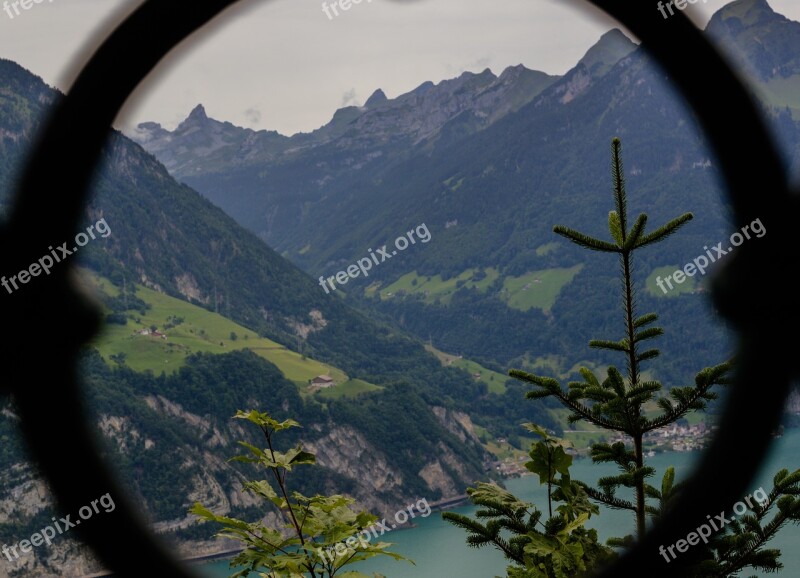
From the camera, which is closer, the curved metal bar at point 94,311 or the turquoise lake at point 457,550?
the curved metal bar at point 94,311

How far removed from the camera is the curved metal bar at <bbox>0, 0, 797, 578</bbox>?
1789 millimetres

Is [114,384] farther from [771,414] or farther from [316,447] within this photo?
[771,414]

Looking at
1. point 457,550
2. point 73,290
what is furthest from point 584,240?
point 457,550

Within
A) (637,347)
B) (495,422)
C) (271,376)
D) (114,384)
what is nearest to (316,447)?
(271,376)

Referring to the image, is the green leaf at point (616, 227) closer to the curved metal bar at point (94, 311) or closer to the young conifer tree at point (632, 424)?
the young conifer tree at point (632, 424)

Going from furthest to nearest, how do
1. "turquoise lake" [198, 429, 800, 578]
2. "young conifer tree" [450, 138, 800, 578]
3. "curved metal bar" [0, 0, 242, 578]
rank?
"turquoise lake" [198, 429, 800, 578], "young conifer tree" [450, 138, 800, 578], "curved metal bar" [0, 0, 242, 578]

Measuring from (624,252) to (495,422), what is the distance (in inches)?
7436

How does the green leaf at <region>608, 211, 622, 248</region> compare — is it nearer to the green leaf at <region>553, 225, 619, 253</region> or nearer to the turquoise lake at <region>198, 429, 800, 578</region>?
the green leaf at <region>553, 225, 619, 253</region>

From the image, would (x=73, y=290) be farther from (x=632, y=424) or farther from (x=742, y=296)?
(x=632, y=424)

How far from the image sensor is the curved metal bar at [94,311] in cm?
179

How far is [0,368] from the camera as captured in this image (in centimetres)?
179

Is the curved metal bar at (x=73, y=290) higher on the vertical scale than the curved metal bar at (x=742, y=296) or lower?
higher

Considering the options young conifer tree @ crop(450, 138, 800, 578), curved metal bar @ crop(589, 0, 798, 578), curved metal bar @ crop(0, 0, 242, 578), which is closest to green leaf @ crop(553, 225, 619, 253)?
young conifer tree @ crop(450, 138, 800, 578)

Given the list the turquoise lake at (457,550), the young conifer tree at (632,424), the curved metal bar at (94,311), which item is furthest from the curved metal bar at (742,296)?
the turquoise lake at (457,550)
